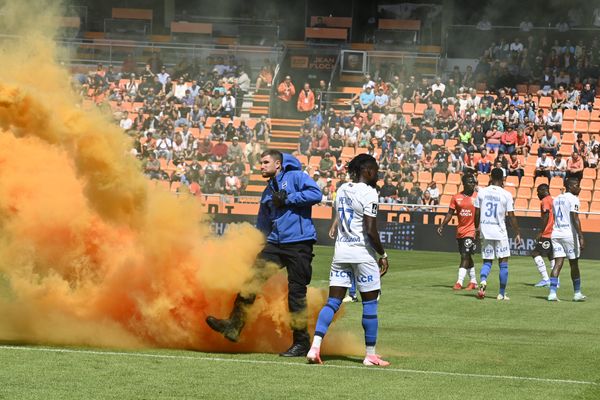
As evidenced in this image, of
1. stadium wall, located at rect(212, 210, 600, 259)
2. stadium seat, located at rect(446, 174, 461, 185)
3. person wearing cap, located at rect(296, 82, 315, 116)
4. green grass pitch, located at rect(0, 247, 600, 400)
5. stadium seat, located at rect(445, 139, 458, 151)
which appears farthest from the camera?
person wearing cap, located at rect(296, 82, 315, 116)

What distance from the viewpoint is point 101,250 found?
37.8ft

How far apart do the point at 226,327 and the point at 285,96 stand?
29.0 meters

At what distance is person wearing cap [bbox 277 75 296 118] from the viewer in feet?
128

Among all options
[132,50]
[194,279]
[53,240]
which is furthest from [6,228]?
[132,50]

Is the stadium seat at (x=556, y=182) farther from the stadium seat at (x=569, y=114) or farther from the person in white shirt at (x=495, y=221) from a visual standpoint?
the person in white shirt at (x=495, y=221)

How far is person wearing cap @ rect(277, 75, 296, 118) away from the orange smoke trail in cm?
2736

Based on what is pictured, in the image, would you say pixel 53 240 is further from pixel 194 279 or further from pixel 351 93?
pixel 351 93

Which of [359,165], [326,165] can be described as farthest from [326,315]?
[326,165]

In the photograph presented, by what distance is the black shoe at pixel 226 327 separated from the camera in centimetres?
1052

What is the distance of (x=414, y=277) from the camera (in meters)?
22.6

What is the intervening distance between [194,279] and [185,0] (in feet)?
100

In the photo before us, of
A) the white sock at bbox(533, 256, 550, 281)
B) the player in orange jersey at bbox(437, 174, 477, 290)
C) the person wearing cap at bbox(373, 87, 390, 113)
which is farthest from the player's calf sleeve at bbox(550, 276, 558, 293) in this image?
the person wearing cap at bbox(373, 87, 390, 113)

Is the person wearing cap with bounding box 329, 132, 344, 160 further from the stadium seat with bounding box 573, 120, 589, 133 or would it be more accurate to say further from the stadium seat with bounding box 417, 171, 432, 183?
the stadium seat with bounding box 573, 120, 589, 133

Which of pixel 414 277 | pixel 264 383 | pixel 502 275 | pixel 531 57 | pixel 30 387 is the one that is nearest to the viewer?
pixel 30 387
